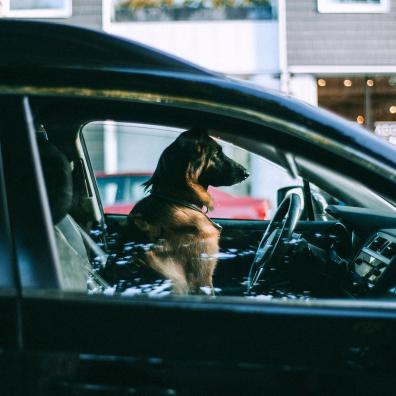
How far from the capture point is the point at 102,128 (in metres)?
2.12

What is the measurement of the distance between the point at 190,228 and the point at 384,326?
1055 millimetres

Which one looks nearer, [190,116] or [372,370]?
[372,370]

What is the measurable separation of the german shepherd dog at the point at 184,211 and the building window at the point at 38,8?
984 centimetres

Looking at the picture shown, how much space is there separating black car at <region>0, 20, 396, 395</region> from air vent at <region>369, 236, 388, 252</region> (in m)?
0.73

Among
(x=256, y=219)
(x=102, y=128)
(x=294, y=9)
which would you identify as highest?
(x=294, y=9)

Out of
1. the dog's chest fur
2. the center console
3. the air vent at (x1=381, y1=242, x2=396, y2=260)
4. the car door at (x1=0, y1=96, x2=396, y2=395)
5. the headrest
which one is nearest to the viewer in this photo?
the car door at (x1=0, y1=96, x2=396, y2=395)

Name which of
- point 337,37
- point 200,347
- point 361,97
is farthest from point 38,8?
point 200,347

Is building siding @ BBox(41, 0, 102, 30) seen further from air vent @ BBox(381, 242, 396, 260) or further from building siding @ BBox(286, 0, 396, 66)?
air vent @ BBox(381, 242, 396, 260)

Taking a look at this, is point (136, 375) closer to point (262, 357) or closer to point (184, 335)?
point (184, 335)

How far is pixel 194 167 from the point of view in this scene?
229 cm

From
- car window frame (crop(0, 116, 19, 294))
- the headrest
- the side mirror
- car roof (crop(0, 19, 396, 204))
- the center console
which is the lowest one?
the center console

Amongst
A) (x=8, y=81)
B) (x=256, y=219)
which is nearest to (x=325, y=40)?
(x=256, y=219)

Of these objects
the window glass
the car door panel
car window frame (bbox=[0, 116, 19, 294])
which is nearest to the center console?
the window glass

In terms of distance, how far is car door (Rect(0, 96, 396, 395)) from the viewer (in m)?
1.28
